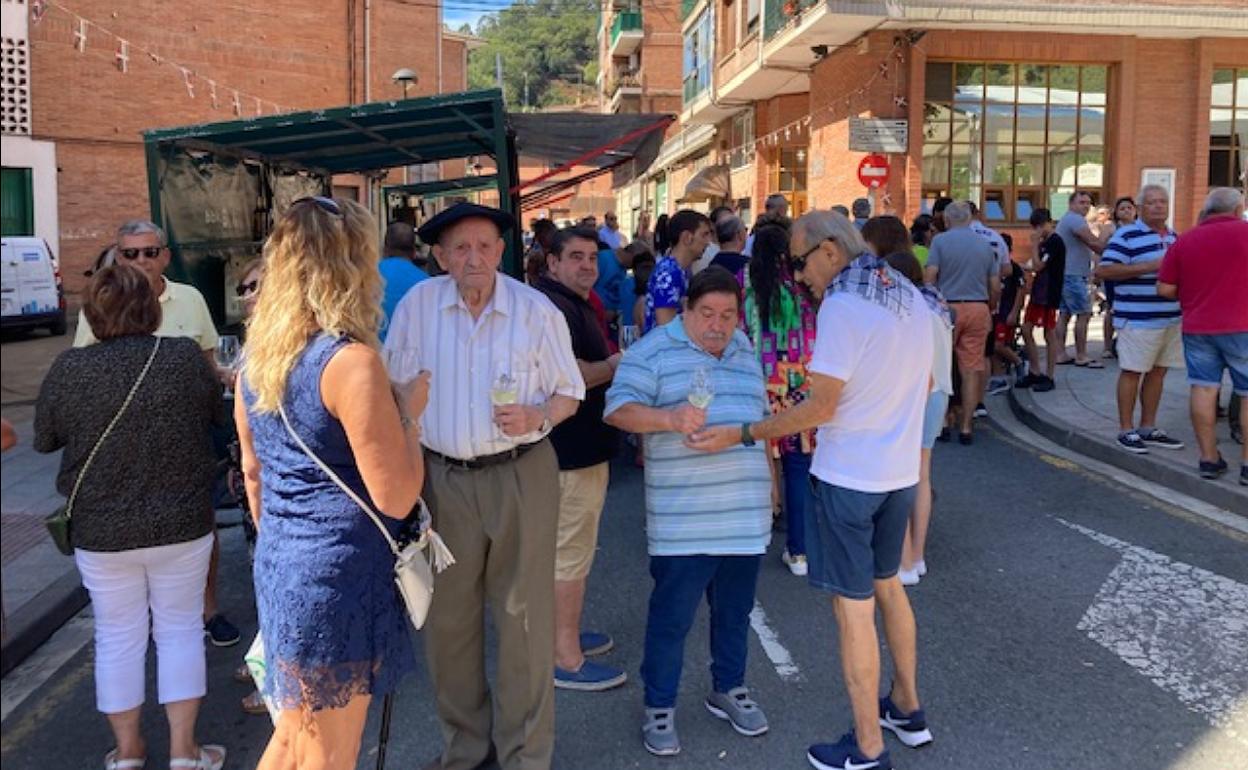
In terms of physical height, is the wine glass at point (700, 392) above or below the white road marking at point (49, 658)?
above

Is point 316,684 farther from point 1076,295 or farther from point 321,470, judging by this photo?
point 1076,295

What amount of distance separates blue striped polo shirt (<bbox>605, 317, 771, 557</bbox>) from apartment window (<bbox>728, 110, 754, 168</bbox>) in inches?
937

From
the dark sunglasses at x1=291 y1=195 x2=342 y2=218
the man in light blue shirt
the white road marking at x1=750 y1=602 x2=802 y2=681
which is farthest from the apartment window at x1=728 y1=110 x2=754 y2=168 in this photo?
the dark sunglasses at x1=291 y1=195 x2=342 y2=218

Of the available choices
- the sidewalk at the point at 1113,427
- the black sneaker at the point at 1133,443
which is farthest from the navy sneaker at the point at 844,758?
the black sneaker at the point at 1133,443

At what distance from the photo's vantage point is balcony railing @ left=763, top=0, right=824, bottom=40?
1842cm

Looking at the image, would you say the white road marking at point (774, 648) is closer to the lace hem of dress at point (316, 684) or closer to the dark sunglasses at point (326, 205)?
the lace hem of dress at point (316, 684)

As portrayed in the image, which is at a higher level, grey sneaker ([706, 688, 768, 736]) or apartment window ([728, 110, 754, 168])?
apartment window ([728, 110, 754, 168])

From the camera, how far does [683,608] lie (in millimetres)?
3662

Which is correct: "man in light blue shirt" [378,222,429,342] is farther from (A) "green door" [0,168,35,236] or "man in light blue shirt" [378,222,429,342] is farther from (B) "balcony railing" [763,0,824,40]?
(A) "green door" [0,168,35,236]

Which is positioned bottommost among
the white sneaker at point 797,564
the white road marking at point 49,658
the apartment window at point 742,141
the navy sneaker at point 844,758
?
the white road marking at point 49,658

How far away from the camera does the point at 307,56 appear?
26734 millimetres

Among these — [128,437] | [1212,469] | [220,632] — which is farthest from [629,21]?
[128,437]

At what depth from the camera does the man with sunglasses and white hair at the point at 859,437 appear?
3.27 m

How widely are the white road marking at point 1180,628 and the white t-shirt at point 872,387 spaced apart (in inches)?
67.1
